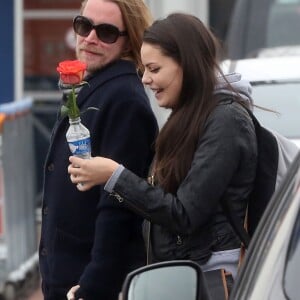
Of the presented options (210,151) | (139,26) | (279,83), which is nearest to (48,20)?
(279,83)

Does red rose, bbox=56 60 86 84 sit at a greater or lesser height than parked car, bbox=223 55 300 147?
greater

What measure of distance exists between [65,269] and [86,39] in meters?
0.76

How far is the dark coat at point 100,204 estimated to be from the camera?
3.76m

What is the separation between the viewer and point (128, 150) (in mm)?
3797

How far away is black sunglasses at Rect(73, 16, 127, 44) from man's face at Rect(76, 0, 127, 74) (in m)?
0.01

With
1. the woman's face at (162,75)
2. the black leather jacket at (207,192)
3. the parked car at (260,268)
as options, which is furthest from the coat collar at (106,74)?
the parked car at (260,268)

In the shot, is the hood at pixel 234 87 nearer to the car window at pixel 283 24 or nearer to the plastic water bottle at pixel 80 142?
the plastic water bottle at pixel 80 142

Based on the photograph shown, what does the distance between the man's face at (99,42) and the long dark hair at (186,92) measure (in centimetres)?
45

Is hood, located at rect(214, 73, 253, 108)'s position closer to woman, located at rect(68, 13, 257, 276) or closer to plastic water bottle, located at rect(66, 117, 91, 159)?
woman, located at rect(68, 13, 257, 276)

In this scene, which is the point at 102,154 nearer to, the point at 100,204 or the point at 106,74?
the point at 100,204

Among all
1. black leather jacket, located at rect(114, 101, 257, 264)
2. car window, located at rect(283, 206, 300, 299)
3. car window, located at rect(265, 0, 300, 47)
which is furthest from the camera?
car window, located at rect(265, 0, 300, 47)

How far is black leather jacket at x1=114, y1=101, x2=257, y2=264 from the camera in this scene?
335 centimetres

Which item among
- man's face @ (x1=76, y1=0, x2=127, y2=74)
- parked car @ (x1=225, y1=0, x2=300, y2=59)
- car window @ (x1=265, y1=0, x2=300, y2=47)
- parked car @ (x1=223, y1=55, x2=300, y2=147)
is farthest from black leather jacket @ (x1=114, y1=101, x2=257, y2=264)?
car window @ (x1=265, y1=0, x2=300, y2=47)

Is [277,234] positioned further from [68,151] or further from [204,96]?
[68,151]
